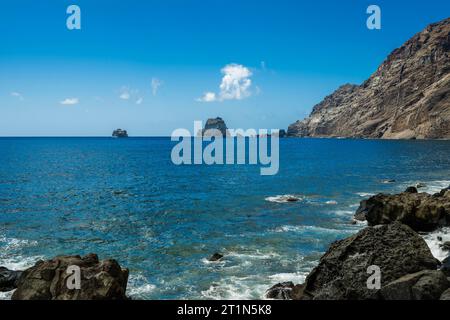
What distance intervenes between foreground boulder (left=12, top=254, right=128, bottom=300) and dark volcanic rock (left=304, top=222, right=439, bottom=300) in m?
10.4

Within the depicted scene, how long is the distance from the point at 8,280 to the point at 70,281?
8.97 meters

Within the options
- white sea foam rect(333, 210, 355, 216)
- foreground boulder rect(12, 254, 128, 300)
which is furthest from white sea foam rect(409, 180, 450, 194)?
foreground boulder rect(12, 254, 128, 300)

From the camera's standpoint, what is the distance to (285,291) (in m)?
23.4

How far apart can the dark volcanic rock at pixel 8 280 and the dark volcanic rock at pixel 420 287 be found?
22.8m

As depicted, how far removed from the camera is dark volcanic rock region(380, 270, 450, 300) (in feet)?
51.3

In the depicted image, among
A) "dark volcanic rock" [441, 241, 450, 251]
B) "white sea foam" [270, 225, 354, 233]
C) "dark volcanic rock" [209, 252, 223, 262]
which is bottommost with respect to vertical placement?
"dark volcanic rock" [209, 252, 223, 262]

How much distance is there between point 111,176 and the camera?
92875 mm

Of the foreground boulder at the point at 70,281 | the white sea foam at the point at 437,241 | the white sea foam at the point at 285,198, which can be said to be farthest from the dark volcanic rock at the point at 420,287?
the white sea foam at the point at 285,198

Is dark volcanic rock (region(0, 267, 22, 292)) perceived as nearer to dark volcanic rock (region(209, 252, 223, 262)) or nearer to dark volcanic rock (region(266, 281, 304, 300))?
dark volcanic rock (region(209, 252, 223, 262))

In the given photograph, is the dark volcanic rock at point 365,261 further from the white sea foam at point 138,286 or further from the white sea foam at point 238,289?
the white sea foam at point 138,286

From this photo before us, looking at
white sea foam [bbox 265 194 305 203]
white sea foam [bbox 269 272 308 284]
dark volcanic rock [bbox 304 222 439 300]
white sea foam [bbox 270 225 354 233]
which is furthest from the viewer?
white sea foam [bbox 265 194 305 203]

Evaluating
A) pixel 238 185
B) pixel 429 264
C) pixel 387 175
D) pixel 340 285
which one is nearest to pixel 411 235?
pixel 429 264
